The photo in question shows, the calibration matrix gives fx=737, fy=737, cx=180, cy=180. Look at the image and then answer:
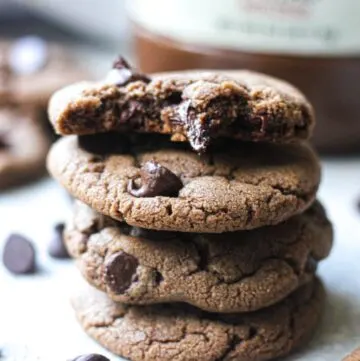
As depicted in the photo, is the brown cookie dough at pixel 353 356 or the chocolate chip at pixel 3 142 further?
the chocolate chip at pixel 3 142

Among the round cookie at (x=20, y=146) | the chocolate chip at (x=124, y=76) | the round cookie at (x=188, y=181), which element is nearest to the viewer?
the round cookie at (x=188, y=181)

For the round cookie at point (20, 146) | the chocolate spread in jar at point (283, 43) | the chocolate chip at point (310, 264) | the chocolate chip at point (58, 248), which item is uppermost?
the chocolate spread in jar at point (283, 43)

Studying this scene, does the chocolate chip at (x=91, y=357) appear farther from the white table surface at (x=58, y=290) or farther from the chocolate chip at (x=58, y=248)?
the chocolate chip at (x=58, y=248)

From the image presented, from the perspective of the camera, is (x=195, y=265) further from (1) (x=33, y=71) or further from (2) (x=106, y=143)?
(1) (x=33, y=71)

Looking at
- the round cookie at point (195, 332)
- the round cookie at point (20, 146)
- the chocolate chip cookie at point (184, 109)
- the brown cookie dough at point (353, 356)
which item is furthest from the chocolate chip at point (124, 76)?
the round cookie at point (20, 146)

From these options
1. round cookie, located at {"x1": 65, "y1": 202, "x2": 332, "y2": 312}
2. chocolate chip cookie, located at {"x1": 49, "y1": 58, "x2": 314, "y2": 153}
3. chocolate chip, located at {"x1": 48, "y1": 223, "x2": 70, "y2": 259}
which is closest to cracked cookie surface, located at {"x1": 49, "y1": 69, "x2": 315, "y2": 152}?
chocolate chip cookie, located at {"x1": 49, "y1": 58, "x2": 314, "y2": 153}

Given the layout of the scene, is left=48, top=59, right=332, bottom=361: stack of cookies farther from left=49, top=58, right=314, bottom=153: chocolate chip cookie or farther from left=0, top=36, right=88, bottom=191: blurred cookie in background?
left=0, top=36, right=88, bottom=191: blurred cookie in background

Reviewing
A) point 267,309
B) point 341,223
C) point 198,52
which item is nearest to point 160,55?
point 198,52

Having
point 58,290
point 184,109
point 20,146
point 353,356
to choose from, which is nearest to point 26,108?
point 20,146

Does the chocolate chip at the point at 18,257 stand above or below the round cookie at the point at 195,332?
below
